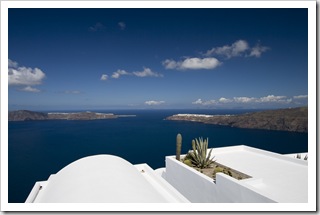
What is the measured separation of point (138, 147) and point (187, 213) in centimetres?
2772

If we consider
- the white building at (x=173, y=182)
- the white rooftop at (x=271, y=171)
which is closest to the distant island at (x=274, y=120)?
the white rooftop at (x=271, y=171)

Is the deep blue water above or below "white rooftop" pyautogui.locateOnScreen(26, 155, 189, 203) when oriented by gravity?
below

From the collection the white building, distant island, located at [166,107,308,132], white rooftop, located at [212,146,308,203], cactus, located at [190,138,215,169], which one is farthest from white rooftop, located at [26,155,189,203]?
distant island, located at [166,107,308,132]

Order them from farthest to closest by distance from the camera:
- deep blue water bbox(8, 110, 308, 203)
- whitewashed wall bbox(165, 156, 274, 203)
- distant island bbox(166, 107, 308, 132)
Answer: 1. distant island bbox(166, 107, 308, 132)
2. deep blue water bbox(8, 110, 308, 203)
3. whitewashed wall bbox(165, 156, 274, 203)

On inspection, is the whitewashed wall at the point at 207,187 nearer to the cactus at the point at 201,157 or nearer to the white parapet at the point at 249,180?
the white parapet at the point at 249,180

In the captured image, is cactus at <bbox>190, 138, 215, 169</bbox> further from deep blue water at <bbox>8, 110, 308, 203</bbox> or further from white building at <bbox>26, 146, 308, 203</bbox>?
deep blue water at <bbox>8, 110, 308, 203</bbox>

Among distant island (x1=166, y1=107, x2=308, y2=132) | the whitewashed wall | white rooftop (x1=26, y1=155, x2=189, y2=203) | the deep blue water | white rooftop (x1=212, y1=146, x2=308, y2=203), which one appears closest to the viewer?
white rooftop (x1=26, y1=155, x2=189, y2=203)

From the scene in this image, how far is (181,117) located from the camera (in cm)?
6912

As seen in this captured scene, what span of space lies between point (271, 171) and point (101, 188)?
462 cm

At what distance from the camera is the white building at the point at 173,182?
11.7ft

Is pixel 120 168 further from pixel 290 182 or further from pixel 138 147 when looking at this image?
pixel 138 147

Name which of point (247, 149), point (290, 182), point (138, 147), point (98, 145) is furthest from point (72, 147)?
point (290, 182)

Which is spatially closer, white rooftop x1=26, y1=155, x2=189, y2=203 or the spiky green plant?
white rooftop x1=26, y1=155, x2=189, y2=203

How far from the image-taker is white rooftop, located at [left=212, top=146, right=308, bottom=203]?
4.54 m
